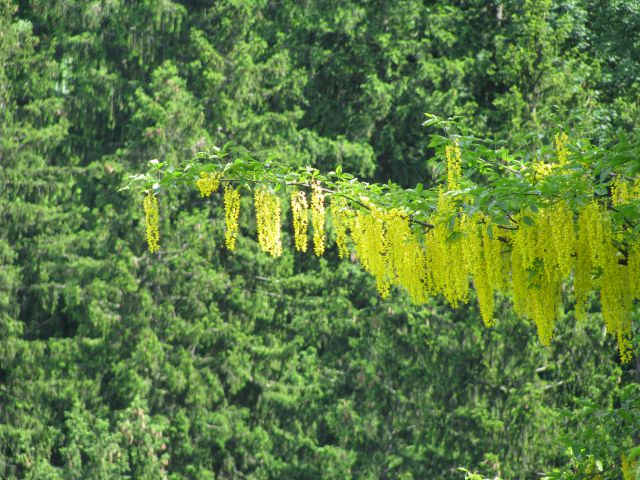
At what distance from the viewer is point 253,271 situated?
61.8 ft

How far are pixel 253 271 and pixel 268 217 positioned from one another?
1320cm

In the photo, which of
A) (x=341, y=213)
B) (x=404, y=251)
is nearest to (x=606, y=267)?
(x=404, y=251)

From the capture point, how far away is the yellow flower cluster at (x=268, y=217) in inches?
219

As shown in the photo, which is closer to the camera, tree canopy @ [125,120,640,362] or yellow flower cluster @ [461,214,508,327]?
tree canopy @ [125,120,640,362]

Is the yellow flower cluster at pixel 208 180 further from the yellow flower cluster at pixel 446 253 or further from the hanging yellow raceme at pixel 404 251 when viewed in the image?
the yellow flower cluster at pixel 446 253

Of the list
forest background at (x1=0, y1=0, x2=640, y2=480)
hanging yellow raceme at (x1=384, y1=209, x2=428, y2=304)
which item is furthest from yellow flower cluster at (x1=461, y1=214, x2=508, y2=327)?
forest background at (x1=0, y1=0, x2=640, y2=480)

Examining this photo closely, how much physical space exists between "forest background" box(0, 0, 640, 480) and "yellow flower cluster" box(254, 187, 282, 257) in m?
10.9

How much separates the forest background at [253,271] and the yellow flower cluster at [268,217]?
1095 cm

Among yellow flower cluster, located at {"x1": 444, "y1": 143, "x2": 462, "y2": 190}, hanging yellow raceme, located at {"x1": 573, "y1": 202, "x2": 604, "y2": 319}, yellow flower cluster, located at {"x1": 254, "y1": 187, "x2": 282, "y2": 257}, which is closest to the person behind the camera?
hanging yellow raceme, located at {"x1": 573, "y1": 202, "x2": 604, "y2": 319}

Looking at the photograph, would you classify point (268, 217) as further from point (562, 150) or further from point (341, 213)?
point (562, 150)

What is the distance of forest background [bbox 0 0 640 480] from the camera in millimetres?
17156

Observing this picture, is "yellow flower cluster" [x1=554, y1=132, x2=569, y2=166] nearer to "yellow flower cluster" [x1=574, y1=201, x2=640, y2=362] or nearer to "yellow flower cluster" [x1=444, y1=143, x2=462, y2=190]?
"yellow flower cluster" [x1=444, y1=143, x2=462, y2=190]

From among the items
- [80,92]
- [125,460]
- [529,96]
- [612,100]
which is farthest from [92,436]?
[612,100]

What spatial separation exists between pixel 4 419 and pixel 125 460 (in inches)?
79.8
